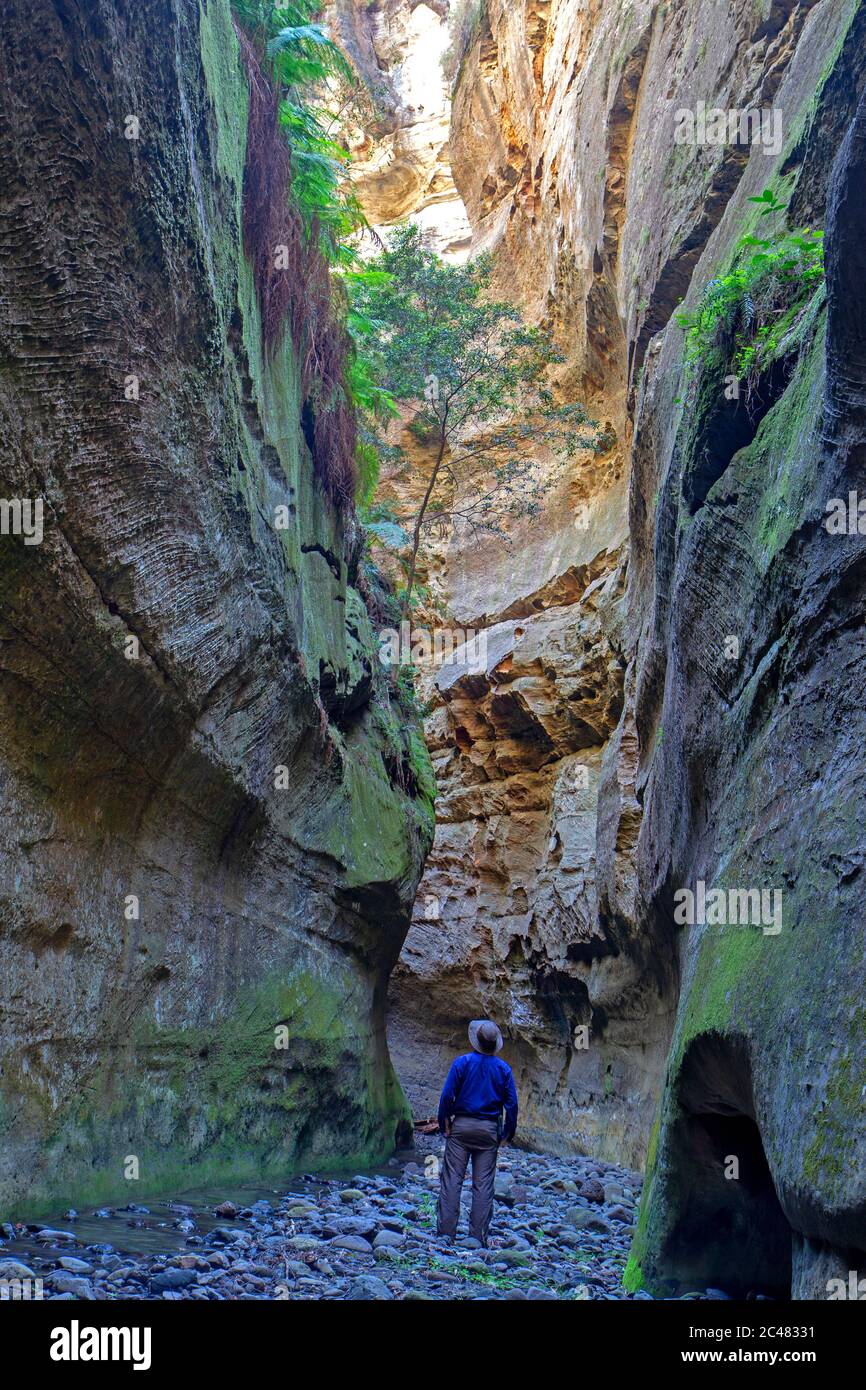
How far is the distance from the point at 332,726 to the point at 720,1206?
7.58 m

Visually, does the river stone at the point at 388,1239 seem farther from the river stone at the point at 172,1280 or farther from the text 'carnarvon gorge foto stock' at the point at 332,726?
the river stone at the point at 172,1280

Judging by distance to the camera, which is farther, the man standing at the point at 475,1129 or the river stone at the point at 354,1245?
the man standing at the point at 475,1129

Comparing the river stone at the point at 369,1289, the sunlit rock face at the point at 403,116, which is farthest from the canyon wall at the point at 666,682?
the sunlit rock face at the point at 403,116

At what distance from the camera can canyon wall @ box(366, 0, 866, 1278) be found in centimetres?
498

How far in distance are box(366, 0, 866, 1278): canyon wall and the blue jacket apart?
1.14m

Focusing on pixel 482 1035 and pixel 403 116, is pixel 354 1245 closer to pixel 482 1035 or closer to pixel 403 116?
pixel 482 1035

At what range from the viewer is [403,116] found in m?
37.7

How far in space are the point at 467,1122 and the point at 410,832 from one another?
7.45 meters

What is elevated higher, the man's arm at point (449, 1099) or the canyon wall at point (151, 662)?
the canyon wall at point (151, 662)

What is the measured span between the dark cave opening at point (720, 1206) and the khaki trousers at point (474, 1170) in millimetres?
1444

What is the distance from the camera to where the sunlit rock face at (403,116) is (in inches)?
1435

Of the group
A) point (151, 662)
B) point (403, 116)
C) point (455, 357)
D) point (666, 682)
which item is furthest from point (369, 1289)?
point (403, 116)

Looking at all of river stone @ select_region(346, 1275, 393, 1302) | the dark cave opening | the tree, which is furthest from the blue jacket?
the tree

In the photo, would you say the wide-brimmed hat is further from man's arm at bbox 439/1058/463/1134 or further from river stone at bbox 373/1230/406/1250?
river stone at bbox 373/1230/406/1250
